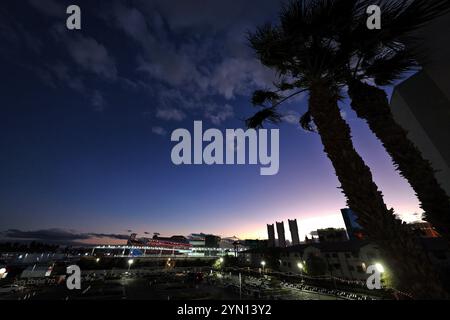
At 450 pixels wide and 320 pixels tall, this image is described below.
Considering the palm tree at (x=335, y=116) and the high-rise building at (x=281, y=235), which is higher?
the high-rise building at (x=281, y=235)

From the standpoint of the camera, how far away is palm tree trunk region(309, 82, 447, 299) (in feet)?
9.80

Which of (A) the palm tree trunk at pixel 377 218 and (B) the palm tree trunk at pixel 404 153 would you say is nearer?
(A) the palm tree trunk at pixel 377 218

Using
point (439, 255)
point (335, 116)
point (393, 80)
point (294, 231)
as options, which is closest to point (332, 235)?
point (294, 231)

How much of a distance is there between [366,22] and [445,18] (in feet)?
13.3

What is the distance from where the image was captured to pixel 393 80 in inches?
240

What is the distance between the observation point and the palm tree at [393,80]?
14.3 feet

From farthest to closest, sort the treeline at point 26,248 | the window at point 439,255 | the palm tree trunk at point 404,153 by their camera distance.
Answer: the treeline at point 26,248 → the window at point 439,255 → the palm tree trunk at point 404,153

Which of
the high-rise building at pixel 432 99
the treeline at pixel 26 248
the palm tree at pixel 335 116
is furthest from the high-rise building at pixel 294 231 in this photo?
the treeline at pixel 26 248

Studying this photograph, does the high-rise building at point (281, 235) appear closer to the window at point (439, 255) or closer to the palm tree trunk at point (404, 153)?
the window at point (439, 255)

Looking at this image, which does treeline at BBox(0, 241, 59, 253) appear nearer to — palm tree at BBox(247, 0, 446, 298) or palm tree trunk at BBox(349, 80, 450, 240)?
palm tree at BBox(247, 0, 446, 298)
